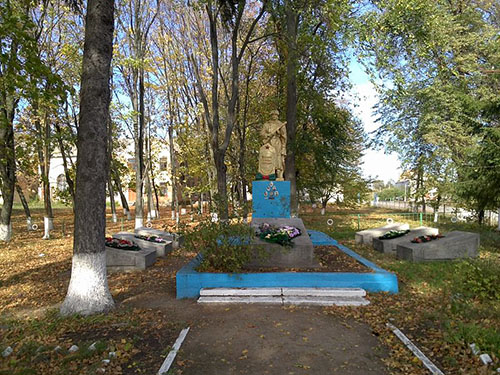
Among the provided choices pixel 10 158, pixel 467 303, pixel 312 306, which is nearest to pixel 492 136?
pixel 467 303

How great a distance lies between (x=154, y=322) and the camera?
16.9 ft

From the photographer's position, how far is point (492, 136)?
1005 cm

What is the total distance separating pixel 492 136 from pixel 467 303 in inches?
273

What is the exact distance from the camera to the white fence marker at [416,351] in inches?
141

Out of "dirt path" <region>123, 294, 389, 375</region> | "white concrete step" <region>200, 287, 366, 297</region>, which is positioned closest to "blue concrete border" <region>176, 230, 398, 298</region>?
"white concrete step" <region>200, 287, 366, 297</region>

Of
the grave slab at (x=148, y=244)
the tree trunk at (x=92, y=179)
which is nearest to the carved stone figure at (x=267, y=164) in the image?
the grave slab at (x=148, y=244)

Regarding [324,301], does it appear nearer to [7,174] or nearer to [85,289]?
[85,289]

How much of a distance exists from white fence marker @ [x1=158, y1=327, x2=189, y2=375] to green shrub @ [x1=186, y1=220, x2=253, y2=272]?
181 cm

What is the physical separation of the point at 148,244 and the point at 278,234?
5.08 meters

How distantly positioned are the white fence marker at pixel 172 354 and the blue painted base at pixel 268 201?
587 centimetres

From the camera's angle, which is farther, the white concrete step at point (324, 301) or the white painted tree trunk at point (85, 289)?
the white concrete step at point (324, 301)

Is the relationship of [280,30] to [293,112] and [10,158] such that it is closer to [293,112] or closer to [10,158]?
[293,112]

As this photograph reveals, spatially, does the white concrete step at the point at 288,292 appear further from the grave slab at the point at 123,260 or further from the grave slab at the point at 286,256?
the grave slab at the point at 123,260

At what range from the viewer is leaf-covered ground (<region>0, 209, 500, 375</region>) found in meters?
3.81
